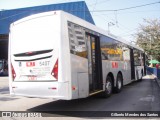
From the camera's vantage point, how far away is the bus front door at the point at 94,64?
974 centimetres

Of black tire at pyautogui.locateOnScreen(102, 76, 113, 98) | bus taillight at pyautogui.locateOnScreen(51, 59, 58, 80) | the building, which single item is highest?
the building

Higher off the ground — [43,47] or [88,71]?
[43,47]

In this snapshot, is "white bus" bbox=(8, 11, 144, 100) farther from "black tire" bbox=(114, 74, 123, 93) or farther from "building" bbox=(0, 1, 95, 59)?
"building" bbox=(0, 1, 95, 59)

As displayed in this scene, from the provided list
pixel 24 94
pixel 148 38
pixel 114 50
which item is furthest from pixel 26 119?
pixel 148 38

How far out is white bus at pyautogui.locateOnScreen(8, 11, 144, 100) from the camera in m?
7.76

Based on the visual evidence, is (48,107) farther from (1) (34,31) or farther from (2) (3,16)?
(2) (3,16)

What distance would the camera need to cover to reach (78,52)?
855cm

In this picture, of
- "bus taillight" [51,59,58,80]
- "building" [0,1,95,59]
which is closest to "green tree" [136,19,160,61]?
"building" [0,1,95,59]

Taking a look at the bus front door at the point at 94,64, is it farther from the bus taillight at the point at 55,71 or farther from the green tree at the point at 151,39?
the green tree at the point at 151,39

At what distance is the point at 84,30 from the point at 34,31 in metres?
1.89

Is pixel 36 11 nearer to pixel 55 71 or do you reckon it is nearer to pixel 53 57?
pixel 53 57

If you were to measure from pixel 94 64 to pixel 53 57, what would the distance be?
9.29 ft

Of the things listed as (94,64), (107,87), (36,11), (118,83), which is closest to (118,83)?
(118,83)

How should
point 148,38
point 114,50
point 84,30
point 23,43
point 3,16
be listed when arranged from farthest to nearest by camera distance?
1. point 148,38
2. point 3,16
3. point 114,50
4. point 84,30
5. point 23,43
